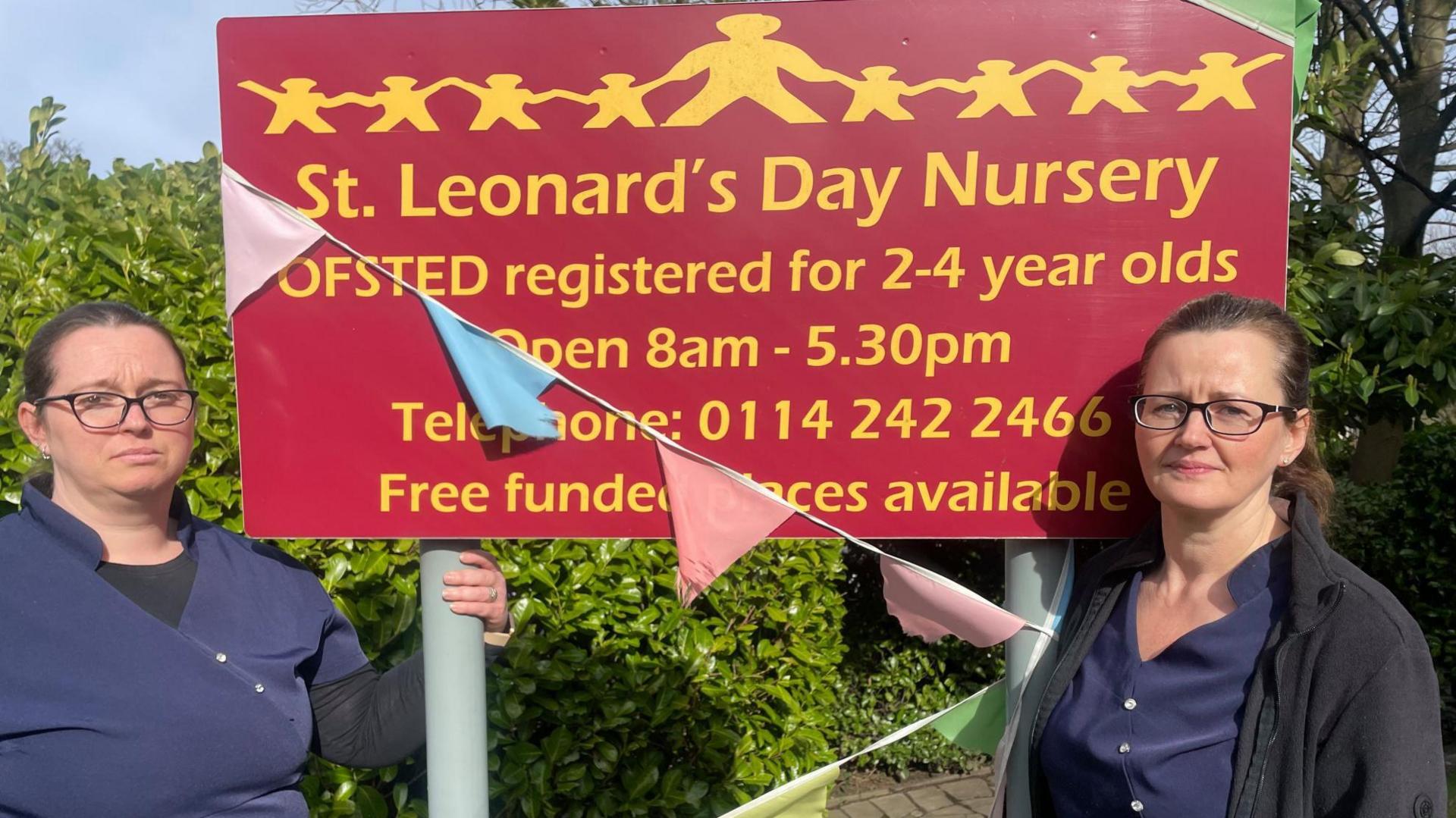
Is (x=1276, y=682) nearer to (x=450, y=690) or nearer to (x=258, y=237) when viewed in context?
(x=450, y=690)

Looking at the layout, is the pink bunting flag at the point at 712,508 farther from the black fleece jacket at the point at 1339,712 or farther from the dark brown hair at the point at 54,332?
the dark brown hair at the point at 54,332

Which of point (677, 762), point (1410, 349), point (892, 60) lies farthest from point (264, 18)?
point (1410, 349)

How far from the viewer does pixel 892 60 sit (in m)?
1.70

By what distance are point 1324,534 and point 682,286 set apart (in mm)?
1094

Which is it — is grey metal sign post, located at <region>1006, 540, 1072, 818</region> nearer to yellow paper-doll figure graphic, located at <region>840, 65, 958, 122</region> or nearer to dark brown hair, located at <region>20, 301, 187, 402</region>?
yellow paper-doll figure graphic, located at <region>840, 65, 958, 122</region>

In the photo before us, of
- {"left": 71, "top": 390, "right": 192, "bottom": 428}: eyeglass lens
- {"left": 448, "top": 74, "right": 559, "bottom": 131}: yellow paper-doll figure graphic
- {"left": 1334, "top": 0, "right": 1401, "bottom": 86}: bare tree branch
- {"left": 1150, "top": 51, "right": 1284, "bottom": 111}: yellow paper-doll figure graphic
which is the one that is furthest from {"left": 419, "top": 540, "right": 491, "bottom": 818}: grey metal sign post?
{"left": 1334, "top": 0, "right": 1401, "bottom": 86}: bare tree branch

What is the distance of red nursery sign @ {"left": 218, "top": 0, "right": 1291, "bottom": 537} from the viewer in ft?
5.49

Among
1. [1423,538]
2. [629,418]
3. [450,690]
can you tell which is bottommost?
[1423,538]

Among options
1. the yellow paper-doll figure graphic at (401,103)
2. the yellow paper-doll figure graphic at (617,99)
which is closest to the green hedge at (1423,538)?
the yellow paper-doll figure graphic at (617,99)

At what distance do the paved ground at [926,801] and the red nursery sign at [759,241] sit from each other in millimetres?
3593

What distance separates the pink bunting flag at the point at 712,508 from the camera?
1.77 metres

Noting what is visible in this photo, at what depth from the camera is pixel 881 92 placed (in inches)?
66.9

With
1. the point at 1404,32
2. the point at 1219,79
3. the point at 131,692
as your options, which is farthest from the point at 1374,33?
the point at 131,692

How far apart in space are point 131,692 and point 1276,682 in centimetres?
172
